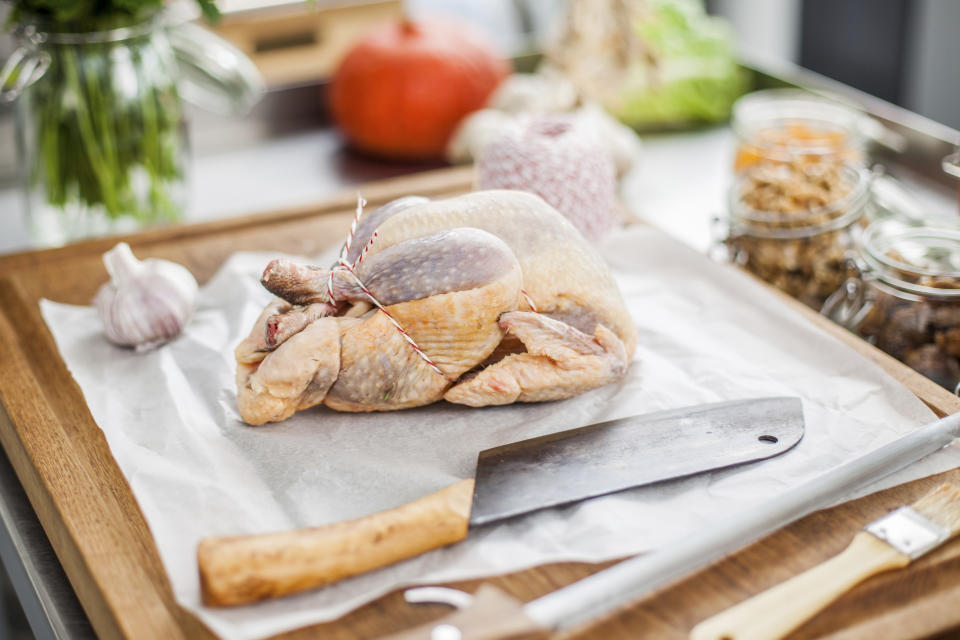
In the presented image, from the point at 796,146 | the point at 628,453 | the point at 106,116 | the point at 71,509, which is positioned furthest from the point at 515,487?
the point at 106,116

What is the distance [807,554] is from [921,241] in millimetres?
460

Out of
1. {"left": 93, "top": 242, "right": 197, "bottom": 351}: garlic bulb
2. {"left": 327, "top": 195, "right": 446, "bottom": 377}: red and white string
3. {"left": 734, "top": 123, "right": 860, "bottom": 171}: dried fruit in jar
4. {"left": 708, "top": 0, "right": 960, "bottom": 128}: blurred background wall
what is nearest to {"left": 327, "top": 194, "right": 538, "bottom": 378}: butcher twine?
{"left": 327, "top": 195, "right": 446, "bottom": 377}: red and white string

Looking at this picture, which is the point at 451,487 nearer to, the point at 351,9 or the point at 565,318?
the point at 565,318

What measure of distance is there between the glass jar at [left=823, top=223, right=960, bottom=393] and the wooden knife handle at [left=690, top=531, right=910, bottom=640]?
1.01 ft

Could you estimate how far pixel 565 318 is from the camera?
97 centimetres

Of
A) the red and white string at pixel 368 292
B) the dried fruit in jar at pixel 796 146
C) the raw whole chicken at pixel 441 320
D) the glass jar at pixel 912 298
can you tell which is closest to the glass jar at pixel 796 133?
the dried fruit in jar at pixel 796 146

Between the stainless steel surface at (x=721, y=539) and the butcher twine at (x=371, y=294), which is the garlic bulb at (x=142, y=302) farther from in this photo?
the stainless steel surface at (x=721, y=539)

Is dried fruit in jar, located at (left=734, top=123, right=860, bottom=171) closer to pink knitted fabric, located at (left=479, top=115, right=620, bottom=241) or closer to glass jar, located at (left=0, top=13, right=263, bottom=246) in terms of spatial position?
pink knitted fabric, located at (left=479, top=115, right=620, bottom=241)

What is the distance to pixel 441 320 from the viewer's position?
908mm

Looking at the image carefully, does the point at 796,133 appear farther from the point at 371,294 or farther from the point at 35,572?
the point at 35,572

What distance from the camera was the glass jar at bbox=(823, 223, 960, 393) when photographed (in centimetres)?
100

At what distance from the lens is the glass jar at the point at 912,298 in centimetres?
100

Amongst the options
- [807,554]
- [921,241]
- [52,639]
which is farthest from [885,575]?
[52,639]

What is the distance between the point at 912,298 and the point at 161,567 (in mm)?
764
